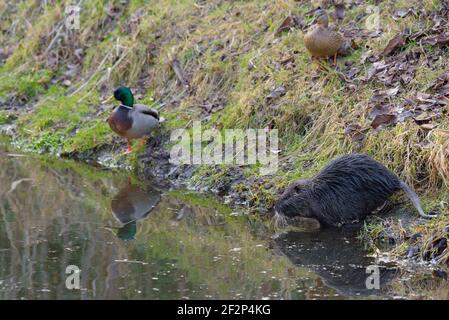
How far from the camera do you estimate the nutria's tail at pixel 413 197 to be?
21.1 ft

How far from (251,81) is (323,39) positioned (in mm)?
1011

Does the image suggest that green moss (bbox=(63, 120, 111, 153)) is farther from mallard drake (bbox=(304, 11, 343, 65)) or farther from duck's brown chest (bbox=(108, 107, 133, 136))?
mallard drake (bbox=(304, 11, 343, 65))

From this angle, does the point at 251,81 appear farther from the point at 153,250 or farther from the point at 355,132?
the point at 153,250

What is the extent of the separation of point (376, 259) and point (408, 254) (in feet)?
0.73

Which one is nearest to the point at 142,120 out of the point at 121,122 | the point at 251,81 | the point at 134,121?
the point at 134,121

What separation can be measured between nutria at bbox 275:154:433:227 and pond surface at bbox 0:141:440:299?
0.20 m

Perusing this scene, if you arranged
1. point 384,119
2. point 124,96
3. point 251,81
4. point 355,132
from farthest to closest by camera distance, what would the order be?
1. point 124,96
2. point 251,81
3. point 355,132
4. point 384,119

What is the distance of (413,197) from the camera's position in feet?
21.6

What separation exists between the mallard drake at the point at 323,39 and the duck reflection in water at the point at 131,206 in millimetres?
2031

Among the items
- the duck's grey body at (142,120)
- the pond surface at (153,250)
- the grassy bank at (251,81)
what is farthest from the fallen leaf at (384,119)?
the duck's grey body at (142,120)

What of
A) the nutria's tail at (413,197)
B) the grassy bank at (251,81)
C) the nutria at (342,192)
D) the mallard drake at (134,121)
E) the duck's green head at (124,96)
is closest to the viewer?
the nutria's tail at (413,197)

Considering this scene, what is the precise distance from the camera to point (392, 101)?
A: 7.70m

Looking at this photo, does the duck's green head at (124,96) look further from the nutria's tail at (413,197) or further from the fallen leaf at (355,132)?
the nutria's tail at (413,197)
